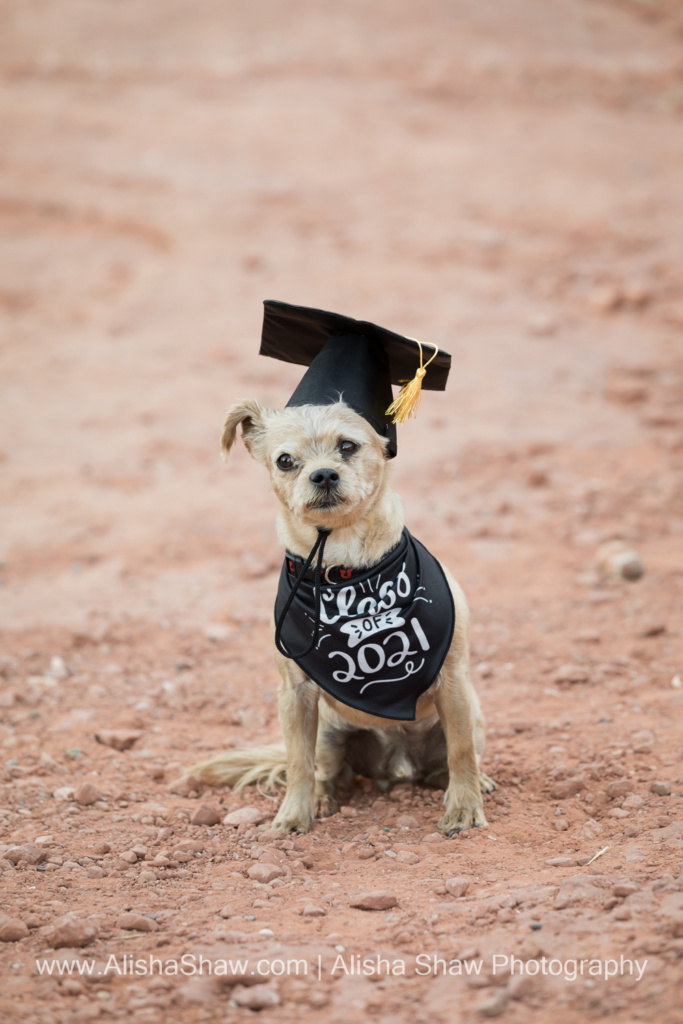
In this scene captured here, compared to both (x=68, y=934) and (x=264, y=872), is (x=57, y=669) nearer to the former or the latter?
(x=264, y=872)

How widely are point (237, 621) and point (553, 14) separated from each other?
19.7 metres

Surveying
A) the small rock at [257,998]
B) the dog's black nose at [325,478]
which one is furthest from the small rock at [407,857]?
the dog's black nose at [325,478]

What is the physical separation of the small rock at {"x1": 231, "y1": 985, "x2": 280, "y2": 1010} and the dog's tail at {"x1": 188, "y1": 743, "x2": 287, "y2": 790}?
80.2 inches

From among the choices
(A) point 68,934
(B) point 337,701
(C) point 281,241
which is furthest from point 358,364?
(C) point 281,241

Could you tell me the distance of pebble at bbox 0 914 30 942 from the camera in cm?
325

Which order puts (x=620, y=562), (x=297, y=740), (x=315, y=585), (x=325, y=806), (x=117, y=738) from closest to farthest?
(x=315, y=585)
(x=297, y=740)
(x=325, y=806)
(x=117, y=738)
(x=620, y=562)

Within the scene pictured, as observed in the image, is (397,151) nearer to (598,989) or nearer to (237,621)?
(237,621)

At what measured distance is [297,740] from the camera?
14.7 feet

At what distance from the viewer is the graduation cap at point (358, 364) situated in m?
4.15

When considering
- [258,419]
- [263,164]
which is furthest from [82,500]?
[263,164]

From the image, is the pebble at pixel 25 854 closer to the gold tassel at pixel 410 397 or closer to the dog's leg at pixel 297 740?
the dog's leg at pixel 297 740

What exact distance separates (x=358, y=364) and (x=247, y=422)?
77 centimetres

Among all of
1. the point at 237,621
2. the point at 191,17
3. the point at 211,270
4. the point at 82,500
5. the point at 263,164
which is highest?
the point at 191,17

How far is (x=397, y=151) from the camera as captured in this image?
17016 millimetres
